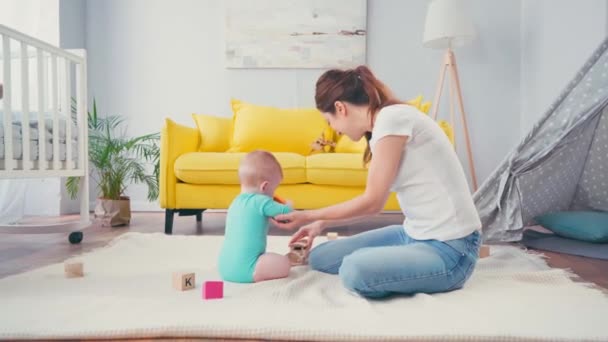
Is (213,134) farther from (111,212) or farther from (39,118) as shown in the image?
(39,118)

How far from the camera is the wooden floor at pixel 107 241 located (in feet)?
5.74

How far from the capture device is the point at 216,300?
48.7 inches

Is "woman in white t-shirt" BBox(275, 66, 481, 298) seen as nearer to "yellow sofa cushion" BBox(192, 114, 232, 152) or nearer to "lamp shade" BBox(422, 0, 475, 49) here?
"yellow sofa cushion" BBox(192, 114, 232, 152)

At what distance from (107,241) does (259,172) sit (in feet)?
4.21

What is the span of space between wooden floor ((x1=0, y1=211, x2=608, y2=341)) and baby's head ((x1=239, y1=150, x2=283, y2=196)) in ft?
2.84

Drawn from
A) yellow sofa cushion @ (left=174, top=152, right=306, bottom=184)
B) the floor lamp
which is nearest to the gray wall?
the floor lamp

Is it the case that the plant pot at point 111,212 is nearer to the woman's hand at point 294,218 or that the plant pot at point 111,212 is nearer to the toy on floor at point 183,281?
the toy on floor at point 183,281

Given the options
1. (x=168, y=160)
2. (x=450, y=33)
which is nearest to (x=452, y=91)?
Result: (x=450, y=33)

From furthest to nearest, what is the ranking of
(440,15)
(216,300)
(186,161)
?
1. (440,15)
2. (186,161)
3. (216,300)

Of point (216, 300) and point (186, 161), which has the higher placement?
point (186, 161)

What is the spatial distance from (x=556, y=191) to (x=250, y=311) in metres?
1.90

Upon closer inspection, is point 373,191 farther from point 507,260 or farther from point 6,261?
point 6,261

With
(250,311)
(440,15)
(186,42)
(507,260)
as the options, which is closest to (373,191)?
(250,311)

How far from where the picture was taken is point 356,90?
1.36 meters
